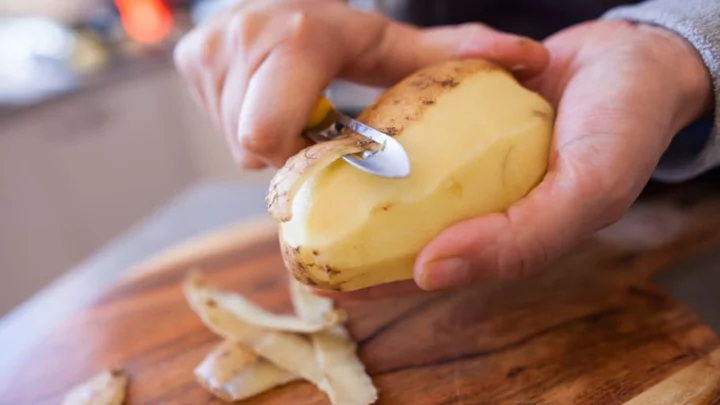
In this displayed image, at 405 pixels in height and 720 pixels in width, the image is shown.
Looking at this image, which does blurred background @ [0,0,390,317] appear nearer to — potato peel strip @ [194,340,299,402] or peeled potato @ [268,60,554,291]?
potato peel strip @ [194,340,299,402]

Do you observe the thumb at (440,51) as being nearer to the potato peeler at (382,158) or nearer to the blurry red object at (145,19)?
the potato peeler at (382,158)

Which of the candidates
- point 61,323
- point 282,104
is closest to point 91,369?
point 61,323

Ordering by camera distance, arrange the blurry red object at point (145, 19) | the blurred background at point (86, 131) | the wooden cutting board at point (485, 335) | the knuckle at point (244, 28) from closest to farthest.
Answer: the wooden cutting board at point (485, 335)
the knuckle at point (244, 28)
the blurred background at point (86, 131)
the blurry red object at point (145, 19)

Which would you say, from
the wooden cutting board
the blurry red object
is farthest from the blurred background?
the wooden cutting board

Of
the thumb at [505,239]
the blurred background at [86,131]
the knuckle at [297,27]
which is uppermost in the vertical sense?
the knuckle at [297,27]

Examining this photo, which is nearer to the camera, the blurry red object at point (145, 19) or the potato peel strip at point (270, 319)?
the potato peel strip at point (270, 319)

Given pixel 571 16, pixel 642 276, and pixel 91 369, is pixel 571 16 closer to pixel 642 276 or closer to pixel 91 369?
pixel 642 276

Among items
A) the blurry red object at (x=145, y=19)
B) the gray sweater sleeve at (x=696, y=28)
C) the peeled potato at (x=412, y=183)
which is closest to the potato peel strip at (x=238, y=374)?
the peeled potato at (x=412, y=183)
